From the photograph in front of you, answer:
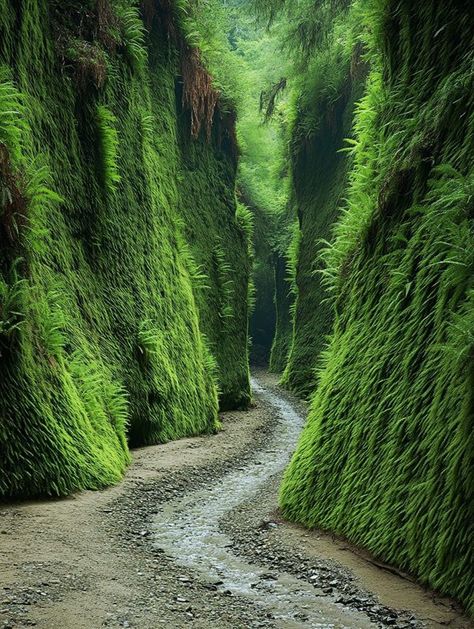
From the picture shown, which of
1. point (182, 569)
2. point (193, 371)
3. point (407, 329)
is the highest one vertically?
point (407, 329)

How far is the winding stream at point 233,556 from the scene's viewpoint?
A: 437 centimetres

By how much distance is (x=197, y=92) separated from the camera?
16.2 meters

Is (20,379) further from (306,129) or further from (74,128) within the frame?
(306,129)

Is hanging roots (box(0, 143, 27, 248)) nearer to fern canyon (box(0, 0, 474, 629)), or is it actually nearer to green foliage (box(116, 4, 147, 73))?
fern canyon (box(0, 0, 474, 629))

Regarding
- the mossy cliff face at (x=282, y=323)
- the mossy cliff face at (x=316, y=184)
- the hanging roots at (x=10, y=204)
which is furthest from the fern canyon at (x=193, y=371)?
the mossy cliff face at (x=282, y=323)

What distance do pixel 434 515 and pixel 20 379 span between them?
13.8 feet

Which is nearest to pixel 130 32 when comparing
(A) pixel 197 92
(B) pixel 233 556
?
(A) pixel 197 92

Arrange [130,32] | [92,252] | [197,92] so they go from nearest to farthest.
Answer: [92,252]
[130,32]
[197,92]

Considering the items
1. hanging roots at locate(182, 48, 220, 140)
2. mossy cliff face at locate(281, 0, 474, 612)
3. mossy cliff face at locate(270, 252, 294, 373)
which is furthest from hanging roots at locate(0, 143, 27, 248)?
mossy cliff face at locate(270, 252, 294, 373)

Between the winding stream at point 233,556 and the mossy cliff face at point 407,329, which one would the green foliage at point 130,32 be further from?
the winding stream at point 233,556

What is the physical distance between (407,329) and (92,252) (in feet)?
19.4

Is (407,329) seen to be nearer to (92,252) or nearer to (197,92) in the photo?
(92,252)

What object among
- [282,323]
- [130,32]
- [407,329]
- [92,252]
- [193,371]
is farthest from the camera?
[282,323]

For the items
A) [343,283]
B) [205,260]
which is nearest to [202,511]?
[343,283]
